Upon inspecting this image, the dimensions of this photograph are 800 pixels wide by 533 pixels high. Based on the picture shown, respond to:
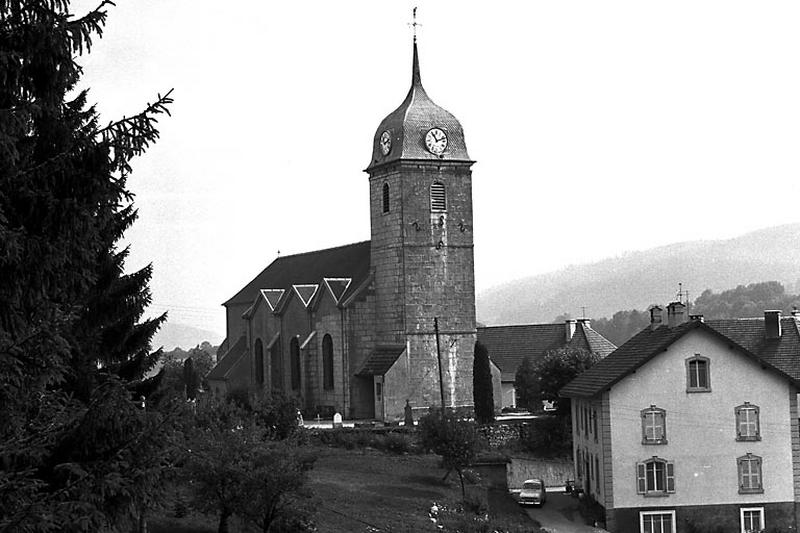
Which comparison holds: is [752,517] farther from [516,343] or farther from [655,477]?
[516,343]

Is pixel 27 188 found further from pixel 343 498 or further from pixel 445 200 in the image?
pixel 445 200

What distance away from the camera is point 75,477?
12375 millimetres

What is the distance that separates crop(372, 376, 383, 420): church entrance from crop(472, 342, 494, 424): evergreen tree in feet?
16.4

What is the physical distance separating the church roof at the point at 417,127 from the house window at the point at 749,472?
25761 millimetres

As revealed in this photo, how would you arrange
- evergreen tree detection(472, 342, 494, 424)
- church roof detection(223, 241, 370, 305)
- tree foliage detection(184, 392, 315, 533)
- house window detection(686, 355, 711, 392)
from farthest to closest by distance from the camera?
1. church roof detection(223, 241, 370, 305)
2. evergreen tree detection(472, 342, 494, 424)
3. house window detection(686, 355, 711, 392)
4. tree foliage detection(184, 392, 315, 533)

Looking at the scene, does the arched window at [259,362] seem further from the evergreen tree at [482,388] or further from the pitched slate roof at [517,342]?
the evergreen tree at [482,388]

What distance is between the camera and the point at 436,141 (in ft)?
204

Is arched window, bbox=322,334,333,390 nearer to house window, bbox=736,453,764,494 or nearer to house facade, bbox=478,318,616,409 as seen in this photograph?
house facade, bbox=478,318,616,409

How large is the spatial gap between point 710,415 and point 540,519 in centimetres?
730

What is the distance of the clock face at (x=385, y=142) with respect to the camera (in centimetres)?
6288

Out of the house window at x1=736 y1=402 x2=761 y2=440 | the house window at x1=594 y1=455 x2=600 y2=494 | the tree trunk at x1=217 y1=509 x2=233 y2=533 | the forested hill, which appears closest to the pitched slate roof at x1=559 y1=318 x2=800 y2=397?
the house window at x1=736 y1=402 x2=761 y2=440

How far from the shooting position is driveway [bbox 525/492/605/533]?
135 feet

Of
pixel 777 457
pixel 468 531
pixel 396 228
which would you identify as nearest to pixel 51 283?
pixel 468 531

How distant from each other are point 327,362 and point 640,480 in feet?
89.5
